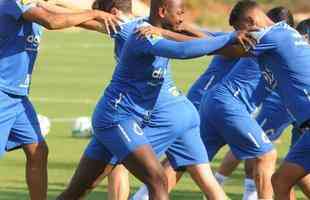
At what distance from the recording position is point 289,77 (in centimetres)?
1088

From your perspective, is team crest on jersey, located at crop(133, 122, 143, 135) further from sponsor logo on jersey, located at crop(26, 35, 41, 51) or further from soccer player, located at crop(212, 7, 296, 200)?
soccer player, located at crop(212, 7, 296, 200)

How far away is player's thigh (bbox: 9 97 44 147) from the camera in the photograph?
11.9 m

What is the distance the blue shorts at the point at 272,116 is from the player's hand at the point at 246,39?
9.12ft

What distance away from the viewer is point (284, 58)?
10.8 meters

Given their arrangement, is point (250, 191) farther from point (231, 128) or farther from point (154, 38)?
point (154, 38)

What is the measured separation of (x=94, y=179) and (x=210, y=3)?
6051cm

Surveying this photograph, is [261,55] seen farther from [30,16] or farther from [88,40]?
[88,40]

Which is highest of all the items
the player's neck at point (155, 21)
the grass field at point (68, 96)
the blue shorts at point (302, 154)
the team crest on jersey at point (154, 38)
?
the team crest on jersey at point (154, 38)

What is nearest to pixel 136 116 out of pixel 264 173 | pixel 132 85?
pixel 132 85

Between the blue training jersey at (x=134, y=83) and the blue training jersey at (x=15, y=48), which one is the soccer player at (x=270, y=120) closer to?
the blue training jersey at (x=134, y=83)

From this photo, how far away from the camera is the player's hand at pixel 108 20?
36.7 feet

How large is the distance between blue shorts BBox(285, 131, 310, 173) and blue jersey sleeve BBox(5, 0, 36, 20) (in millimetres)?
2531

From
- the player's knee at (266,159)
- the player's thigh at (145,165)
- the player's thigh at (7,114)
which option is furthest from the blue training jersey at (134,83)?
the player's knee at (266,159)

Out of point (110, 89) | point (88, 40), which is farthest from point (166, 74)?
point (88, 40)
